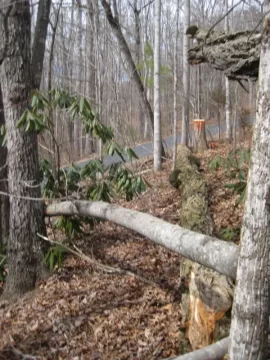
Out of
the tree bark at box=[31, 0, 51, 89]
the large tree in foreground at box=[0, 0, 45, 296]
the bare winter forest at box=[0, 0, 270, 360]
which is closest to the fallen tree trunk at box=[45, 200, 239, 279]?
the bare winter forest at box=[0, 0, 270, 360]

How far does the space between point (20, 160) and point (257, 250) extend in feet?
11.4

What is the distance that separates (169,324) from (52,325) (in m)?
1.22

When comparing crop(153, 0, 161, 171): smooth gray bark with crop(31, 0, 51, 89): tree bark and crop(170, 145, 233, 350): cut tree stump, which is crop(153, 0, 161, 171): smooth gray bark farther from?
crop(170, 145, 233, 350): cut tree stump

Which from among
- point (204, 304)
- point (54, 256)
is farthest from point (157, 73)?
point (204, 304)

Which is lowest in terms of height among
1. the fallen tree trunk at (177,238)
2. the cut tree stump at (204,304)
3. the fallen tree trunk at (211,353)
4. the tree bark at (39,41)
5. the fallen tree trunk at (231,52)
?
the cut tree stump at (204,304)

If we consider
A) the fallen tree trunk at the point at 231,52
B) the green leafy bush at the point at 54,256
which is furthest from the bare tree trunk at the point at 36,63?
the fallen tree trunk at the point at 231,52

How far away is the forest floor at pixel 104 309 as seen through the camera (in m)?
3.85

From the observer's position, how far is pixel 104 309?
442cm

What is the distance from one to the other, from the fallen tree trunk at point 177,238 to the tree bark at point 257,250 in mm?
357

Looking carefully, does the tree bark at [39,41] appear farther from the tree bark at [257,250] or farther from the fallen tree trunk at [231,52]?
the tree bark at [257,250]

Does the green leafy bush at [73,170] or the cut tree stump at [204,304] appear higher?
the green leafy bush at [73,170]

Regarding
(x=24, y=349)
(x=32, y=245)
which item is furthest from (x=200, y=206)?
(x=24, y=349)

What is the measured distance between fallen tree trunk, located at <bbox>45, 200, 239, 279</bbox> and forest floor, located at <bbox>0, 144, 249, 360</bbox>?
1.01m

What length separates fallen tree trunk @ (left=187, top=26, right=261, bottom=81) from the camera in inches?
145
